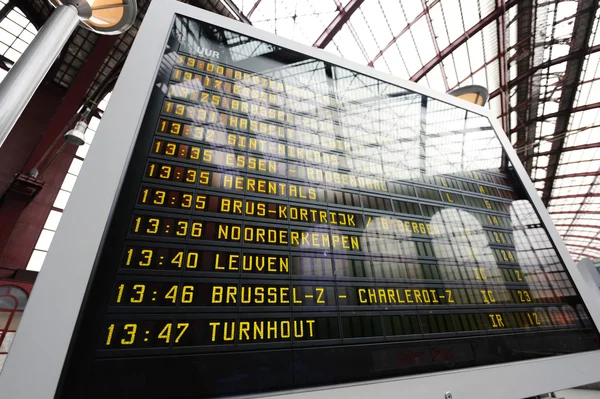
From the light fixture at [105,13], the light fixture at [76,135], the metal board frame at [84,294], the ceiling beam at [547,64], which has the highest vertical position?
the ceiling beam at [547,64]

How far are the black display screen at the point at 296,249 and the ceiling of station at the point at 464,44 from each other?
23.7ft

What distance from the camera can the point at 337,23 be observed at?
9555 millimetres

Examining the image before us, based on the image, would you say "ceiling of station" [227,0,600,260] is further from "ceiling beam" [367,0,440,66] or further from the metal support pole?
the metal support pole

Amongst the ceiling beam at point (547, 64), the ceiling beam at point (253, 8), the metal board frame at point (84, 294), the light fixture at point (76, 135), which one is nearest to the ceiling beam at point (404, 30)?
the ceiling beam at point (253, 8)

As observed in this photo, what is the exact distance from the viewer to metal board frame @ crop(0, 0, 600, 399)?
1.37m

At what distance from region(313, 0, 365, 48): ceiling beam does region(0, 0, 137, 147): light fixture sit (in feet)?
28.2

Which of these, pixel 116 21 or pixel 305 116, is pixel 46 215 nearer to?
→ pixel 116 21

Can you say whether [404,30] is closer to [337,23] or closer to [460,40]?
[460,40]

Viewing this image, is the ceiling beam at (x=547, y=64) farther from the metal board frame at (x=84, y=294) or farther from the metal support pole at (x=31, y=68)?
the metal support pole at (x=31, y=68)

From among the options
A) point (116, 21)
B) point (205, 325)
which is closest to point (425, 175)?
point (205, 325)

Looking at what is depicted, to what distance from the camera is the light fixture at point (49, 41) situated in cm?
173

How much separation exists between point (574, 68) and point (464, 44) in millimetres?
5185

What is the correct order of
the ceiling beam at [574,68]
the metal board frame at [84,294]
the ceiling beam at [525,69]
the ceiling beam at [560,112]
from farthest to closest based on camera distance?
the ceiling beam at [560,112], the ceiling beam at [525,69], the ceiling beam at [574,68], the metal board frame at [84,294]

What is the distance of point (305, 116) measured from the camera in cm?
323
